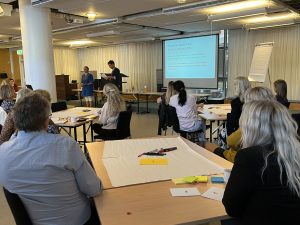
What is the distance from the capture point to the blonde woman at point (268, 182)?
1.27 m

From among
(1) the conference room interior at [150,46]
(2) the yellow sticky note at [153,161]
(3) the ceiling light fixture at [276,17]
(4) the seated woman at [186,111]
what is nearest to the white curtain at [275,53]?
(1) the conference room interior at [150,46]

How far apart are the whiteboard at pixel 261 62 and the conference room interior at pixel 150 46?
4 centimetres

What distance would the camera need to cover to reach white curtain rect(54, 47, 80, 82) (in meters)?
14.4

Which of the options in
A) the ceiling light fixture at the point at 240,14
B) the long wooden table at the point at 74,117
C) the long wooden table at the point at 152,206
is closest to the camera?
the long wooden table at the point at 152,206

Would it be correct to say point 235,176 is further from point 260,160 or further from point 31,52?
point 31,52

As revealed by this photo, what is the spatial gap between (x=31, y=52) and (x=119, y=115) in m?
2.29

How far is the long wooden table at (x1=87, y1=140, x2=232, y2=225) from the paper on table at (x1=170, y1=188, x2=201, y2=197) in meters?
0.03

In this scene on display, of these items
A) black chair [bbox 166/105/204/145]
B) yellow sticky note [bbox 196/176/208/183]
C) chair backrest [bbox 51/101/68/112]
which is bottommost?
black chair [bbox 166/105/204/145]

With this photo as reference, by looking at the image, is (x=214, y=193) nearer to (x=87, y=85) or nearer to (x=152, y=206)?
(x=152, y=206)

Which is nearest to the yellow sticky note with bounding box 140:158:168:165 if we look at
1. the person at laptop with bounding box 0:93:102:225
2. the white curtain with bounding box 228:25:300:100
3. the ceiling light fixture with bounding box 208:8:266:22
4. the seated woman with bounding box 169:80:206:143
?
the person at laptop with bounding box 0:93:102:225

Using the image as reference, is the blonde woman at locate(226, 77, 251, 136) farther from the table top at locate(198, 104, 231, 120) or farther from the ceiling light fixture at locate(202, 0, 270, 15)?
the ceiling light fixture at locate(202, 0, 270, 15)

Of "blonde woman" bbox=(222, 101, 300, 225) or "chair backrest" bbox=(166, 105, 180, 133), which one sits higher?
"blonde woman" bbox=(222, 101, 300, 225)

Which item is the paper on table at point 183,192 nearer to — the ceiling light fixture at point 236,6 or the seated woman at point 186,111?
the seated woman at point 186,111

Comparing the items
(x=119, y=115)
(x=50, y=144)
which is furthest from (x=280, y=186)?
(x=119, y=115)
